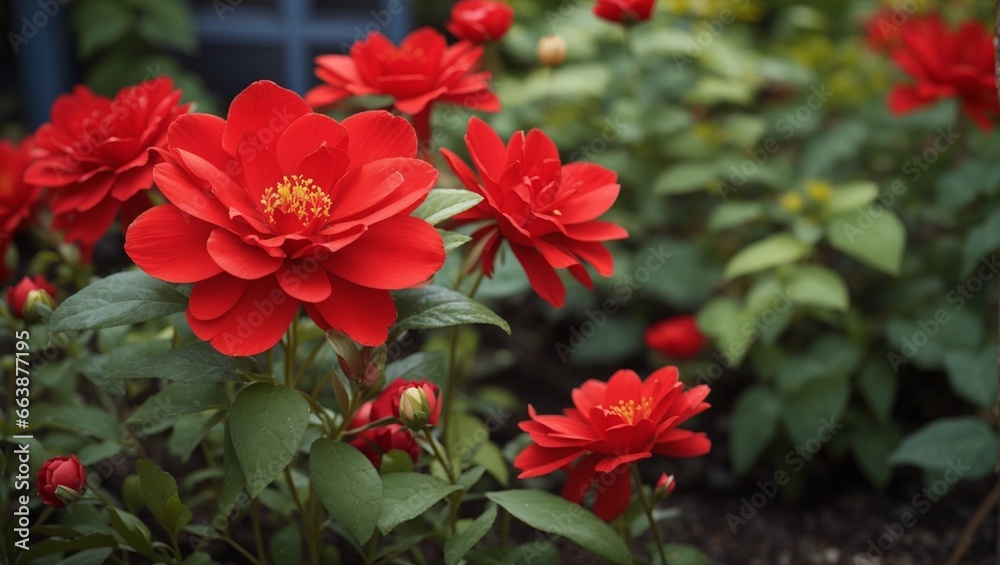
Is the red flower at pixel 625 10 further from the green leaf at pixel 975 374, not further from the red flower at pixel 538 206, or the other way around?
the green leaf at pixel 975 374

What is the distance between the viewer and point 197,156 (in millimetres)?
889

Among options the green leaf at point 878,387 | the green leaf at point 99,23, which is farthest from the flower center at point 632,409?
the green leaf at point 99,23

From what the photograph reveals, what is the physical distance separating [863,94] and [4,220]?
1.87 m

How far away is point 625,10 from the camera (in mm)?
1389

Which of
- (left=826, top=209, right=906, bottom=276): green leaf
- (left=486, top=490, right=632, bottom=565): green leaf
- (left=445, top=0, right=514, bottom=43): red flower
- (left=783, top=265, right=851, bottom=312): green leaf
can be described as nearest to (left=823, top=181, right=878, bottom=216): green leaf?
(left=826, top=209, right=906, bottom=276): green leaf

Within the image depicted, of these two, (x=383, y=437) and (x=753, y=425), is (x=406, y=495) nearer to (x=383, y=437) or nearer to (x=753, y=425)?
(x=383, y=437)

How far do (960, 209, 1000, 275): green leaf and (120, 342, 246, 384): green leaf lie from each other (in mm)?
1191

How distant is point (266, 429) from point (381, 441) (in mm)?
237

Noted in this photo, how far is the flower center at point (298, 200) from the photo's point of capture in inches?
34.3

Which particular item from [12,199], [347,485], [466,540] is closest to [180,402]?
[347,485]

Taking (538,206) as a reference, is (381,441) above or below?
below

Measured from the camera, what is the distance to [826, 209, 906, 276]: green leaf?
1.58 m

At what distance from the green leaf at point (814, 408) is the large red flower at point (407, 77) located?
0.84 m

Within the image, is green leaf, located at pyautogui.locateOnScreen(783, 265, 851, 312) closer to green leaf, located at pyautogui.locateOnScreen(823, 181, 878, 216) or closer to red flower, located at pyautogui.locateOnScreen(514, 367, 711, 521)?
green leaf, located at pyautogui.locateOnScreen(823, 181, 878, 216)
